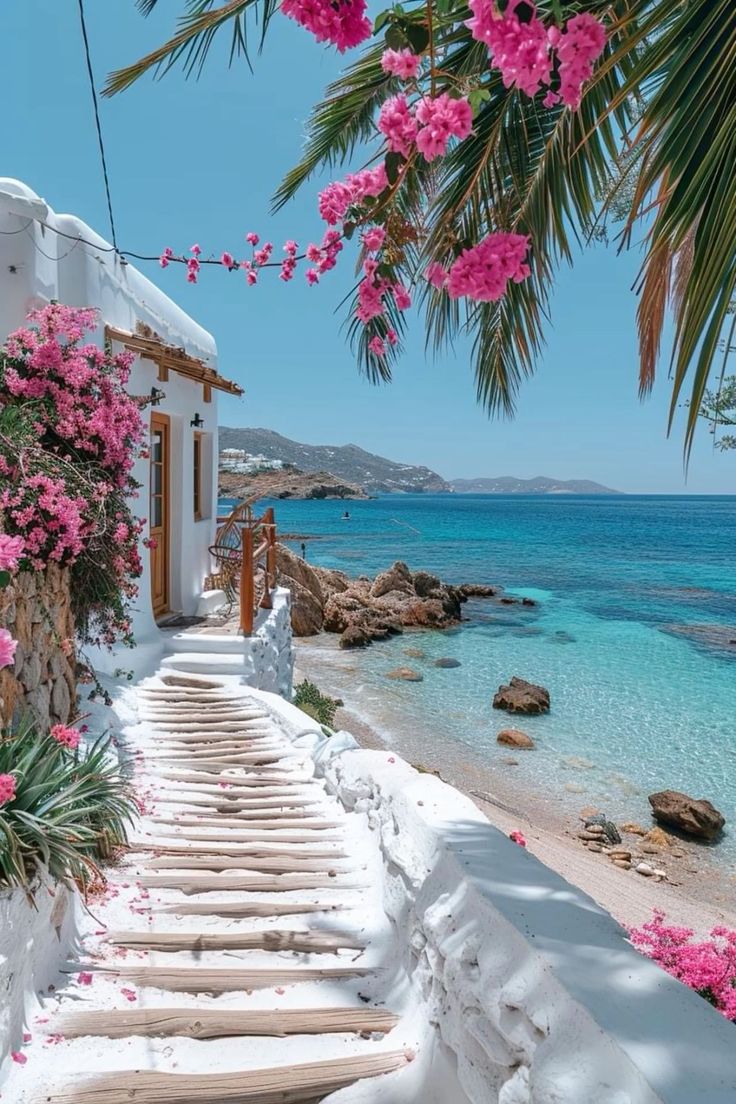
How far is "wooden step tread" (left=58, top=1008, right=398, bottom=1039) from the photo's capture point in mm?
2074

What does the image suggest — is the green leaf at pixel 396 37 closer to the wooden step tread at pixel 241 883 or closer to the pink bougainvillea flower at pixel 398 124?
the pink bougainvillea flower at pixel 398 124

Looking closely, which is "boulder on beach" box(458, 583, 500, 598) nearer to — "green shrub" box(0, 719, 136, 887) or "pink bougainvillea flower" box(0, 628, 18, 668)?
"green shrub" box(0, 719, 136, 887)

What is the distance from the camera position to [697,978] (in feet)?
11.3

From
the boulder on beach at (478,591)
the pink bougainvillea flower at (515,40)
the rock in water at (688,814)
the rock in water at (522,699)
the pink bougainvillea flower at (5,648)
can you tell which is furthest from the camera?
the boulder on beach at (478,591)

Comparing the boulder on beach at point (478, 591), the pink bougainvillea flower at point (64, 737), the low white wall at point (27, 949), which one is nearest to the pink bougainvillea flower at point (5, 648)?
the pink bougainvillea flower at point (64, 737)

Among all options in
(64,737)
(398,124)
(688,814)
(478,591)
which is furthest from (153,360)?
(478,591)

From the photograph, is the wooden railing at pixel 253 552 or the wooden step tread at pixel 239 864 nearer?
the wooden step tread at pixel 239 864

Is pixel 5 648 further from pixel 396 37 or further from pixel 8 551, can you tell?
pixel 396 37

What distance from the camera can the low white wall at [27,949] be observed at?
6.41 feet

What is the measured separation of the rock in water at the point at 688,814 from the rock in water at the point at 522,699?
3.97 m

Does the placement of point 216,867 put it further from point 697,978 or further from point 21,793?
point 697,978

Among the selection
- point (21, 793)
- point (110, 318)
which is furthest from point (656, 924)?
point (110, 318)

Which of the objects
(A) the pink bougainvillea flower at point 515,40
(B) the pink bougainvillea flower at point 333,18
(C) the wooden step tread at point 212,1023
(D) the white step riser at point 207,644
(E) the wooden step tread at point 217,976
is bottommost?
(E) the wooden step tread at point 217,976

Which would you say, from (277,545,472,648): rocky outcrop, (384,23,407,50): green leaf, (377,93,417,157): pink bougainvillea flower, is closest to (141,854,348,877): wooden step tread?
(377,93,417,157): pink bougainvillea flower
